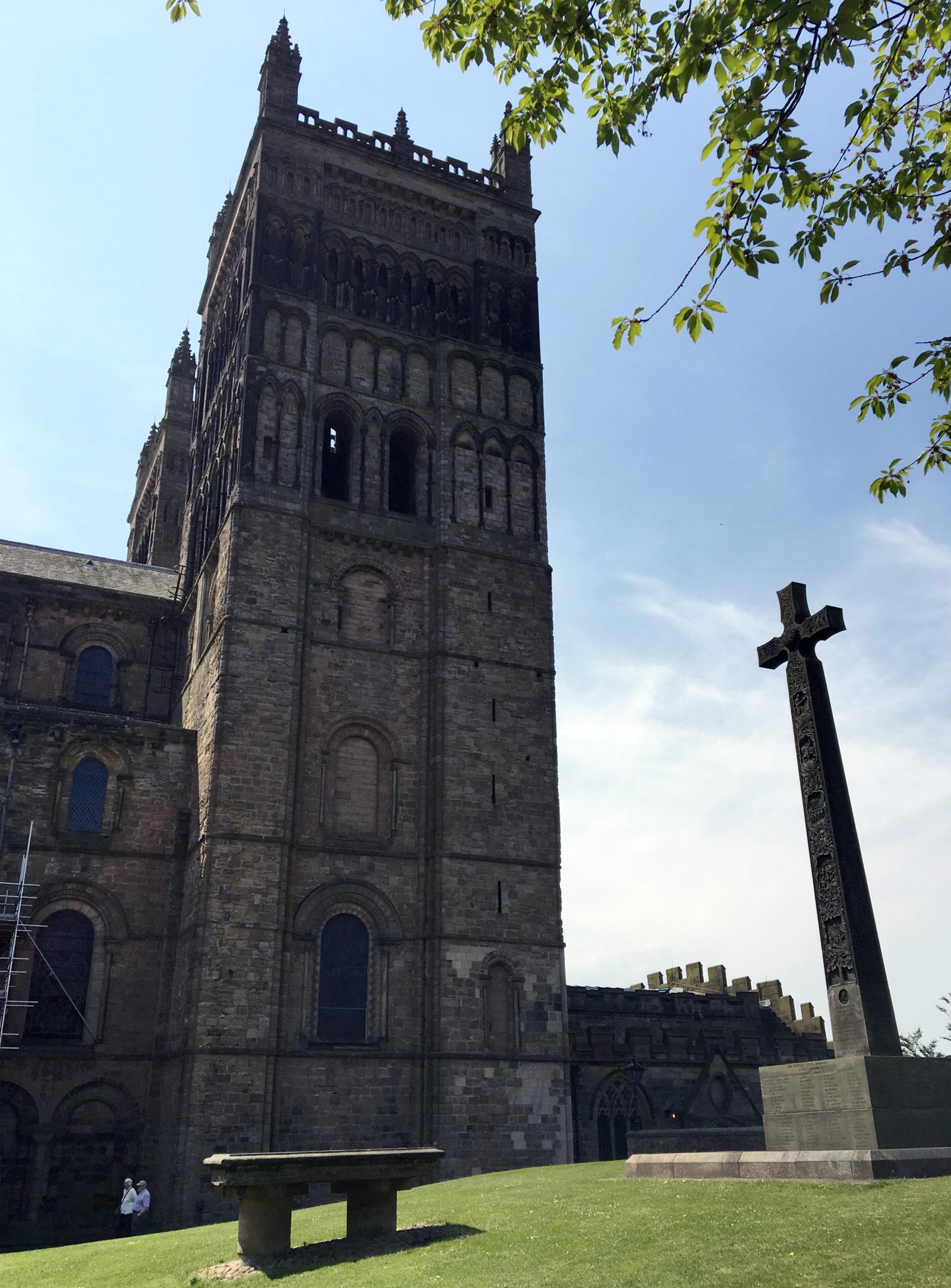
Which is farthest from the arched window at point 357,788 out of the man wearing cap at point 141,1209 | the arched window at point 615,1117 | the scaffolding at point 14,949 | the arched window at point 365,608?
the arched window at point 615,1117

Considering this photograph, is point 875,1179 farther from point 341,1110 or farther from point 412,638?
point 412,638

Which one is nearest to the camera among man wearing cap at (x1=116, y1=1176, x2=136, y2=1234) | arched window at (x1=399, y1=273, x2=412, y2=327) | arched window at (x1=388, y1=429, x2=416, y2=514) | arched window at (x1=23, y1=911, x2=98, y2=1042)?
man wearing cap at (x1=116, y1=1176, x2=136, y2=1234)

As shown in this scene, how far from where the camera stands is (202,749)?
28.7 metres

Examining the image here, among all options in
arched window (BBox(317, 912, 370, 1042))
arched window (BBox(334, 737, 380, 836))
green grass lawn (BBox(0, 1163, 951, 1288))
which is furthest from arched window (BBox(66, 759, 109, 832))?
green grass lawn (BBox(0, 1163, 951, 1288))

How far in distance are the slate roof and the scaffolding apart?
10298 mm

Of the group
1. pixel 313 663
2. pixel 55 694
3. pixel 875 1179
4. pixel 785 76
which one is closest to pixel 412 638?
pixel 313 663

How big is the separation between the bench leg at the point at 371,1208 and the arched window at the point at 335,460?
74.1ft

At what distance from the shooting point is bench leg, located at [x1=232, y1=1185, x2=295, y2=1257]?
40.3 ft

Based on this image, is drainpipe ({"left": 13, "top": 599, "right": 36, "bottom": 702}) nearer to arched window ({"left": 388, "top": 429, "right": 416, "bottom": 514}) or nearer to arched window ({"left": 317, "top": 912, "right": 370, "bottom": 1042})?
arched window ({"left": 388, "top": 429, "right": 416, "bottom": 514})

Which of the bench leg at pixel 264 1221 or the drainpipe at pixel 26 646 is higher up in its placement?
the drainpipe at pixel 26 646

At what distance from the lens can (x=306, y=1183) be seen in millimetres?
12234

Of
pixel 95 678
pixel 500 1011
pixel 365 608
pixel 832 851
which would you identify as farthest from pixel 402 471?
pixel 832 851

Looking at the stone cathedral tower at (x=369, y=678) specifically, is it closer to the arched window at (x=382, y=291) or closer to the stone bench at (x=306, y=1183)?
the arched window at (x=382, y=291)

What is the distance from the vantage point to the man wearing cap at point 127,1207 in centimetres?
2256
